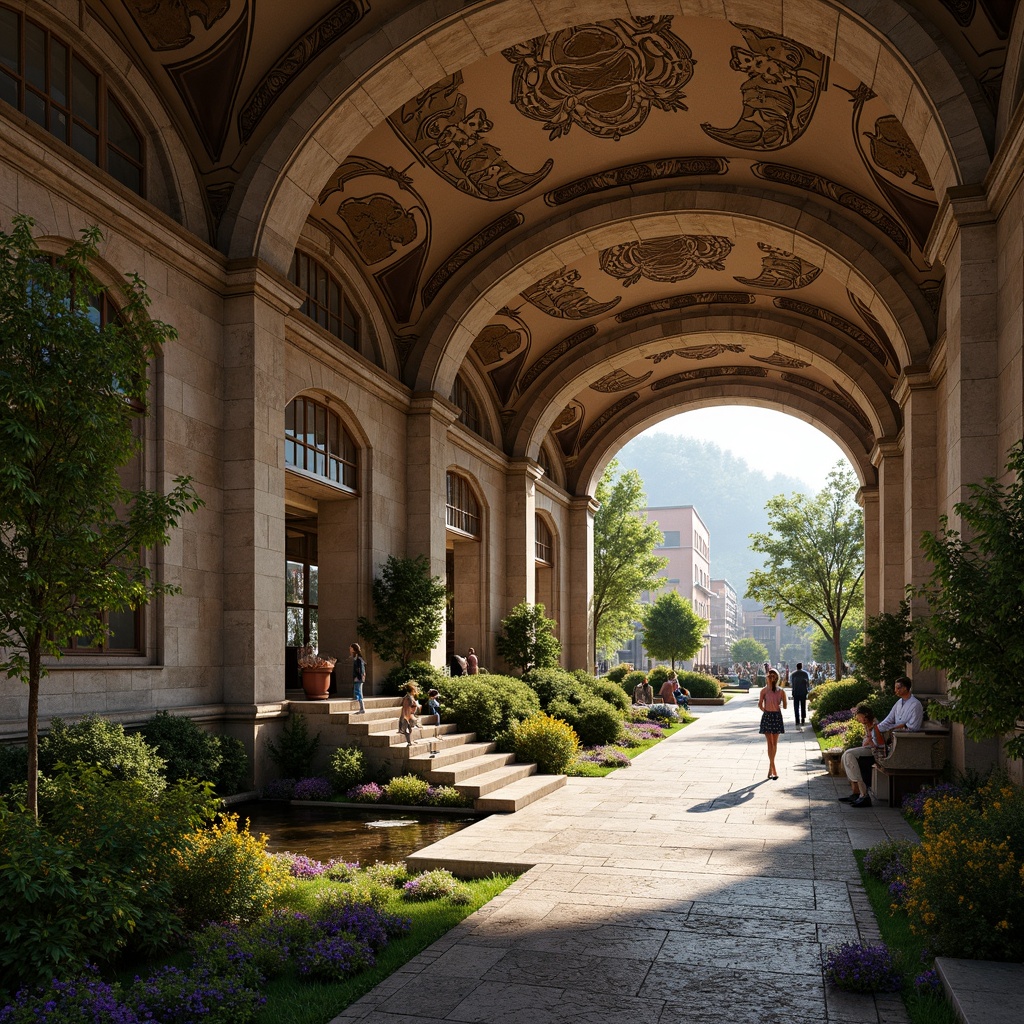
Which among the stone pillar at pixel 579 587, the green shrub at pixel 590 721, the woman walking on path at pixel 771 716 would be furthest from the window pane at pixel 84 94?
the stone pillar at pixel 579 587

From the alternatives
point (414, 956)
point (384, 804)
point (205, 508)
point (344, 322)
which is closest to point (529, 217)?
point (344, 322)

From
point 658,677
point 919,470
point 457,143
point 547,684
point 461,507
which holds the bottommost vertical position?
point 658,677

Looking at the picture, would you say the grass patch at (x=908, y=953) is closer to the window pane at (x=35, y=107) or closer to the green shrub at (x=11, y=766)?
the green shrub at (x=11, y=766)

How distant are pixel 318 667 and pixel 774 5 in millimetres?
11854

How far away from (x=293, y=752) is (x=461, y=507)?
11.5 m

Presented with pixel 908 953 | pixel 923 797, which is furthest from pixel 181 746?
pixel 923 797

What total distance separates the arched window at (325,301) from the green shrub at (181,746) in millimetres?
7742

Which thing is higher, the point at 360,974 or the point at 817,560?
the point at 817,560

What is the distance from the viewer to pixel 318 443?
56.5ft

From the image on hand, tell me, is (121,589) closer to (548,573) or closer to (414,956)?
(414,956)

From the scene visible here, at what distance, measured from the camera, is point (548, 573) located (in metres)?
33.0

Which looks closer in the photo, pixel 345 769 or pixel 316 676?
pixel 345 769

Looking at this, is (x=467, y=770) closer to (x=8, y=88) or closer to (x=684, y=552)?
(x=8, y=88)

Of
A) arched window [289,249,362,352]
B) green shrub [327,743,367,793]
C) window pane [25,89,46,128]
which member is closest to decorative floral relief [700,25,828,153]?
arched window [289,249,362,352]
